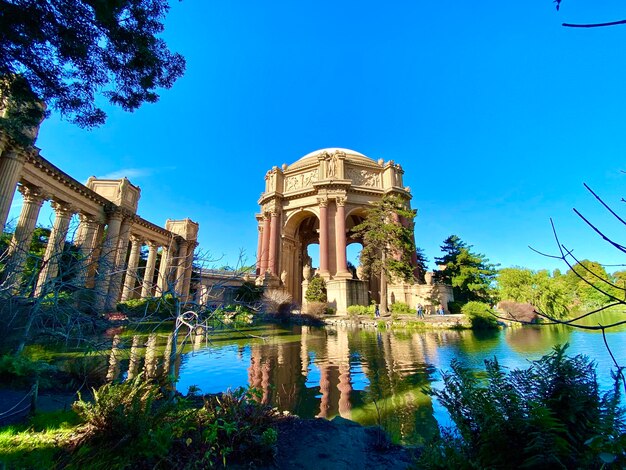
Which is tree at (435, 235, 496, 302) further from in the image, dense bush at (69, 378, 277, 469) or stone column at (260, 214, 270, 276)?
dense bush at (69, 378, 277, 469)

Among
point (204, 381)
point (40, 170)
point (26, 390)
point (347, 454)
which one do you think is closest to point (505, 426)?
point (347, 454)

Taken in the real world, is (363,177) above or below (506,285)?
above

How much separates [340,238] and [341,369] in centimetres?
2430

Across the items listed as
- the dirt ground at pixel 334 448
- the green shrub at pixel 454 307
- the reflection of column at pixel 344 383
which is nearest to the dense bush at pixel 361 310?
the green shrub at pixel 454 307

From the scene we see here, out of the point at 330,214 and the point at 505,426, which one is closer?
the point at 505,426

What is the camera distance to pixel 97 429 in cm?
356

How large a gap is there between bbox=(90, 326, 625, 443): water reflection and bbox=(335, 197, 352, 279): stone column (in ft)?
56.1

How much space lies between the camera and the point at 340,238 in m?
32.3

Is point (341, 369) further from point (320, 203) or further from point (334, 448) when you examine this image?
point (320, 203)

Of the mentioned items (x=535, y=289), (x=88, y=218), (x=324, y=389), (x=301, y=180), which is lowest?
(x=324, y=389)

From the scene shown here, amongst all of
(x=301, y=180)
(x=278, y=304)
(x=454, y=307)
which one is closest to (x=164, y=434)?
(x=278, y=304)

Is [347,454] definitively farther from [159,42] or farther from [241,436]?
[159,42]

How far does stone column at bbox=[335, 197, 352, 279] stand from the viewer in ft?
101

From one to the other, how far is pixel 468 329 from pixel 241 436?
17853mm
